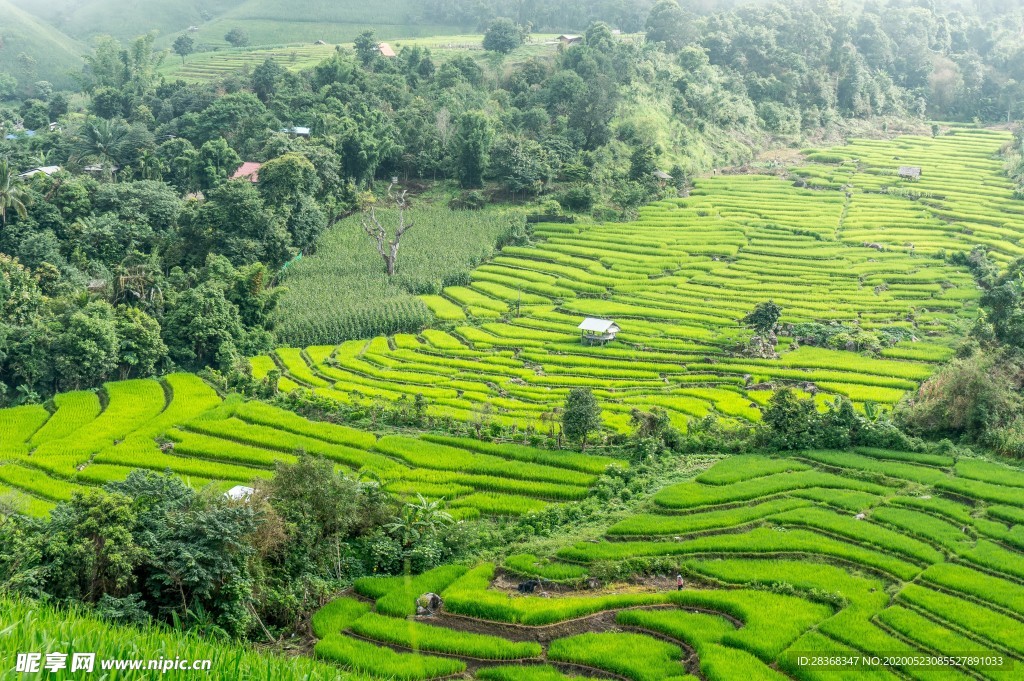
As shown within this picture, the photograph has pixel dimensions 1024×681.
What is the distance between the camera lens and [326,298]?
42625 millimetres

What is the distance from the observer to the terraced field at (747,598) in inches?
680

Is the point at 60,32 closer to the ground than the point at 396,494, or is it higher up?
higher up

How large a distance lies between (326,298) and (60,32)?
2539 inches

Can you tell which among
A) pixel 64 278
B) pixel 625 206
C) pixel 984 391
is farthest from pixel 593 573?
pixel 625 206

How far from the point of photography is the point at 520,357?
3769 cm

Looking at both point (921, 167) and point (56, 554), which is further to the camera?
point (921, 167)

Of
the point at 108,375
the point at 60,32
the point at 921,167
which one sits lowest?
the point at 108,375

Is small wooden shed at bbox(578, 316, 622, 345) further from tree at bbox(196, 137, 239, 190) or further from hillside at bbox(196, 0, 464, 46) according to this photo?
hillside at bbox(196, 0, 464, 46)

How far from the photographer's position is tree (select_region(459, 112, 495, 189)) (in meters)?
54.8

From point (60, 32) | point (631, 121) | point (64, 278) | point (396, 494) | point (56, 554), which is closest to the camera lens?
point (56, 554)

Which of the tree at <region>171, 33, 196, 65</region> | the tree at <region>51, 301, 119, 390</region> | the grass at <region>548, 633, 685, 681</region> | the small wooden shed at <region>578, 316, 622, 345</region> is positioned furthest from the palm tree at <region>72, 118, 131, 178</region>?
the grass at <region>548, 633, 685, 681</region>

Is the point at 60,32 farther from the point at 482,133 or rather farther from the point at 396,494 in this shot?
the point at 396,494

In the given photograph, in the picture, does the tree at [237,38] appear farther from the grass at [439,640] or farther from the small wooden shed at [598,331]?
the grass at [439,640]

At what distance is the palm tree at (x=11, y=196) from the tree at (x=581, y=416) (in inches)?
1048
